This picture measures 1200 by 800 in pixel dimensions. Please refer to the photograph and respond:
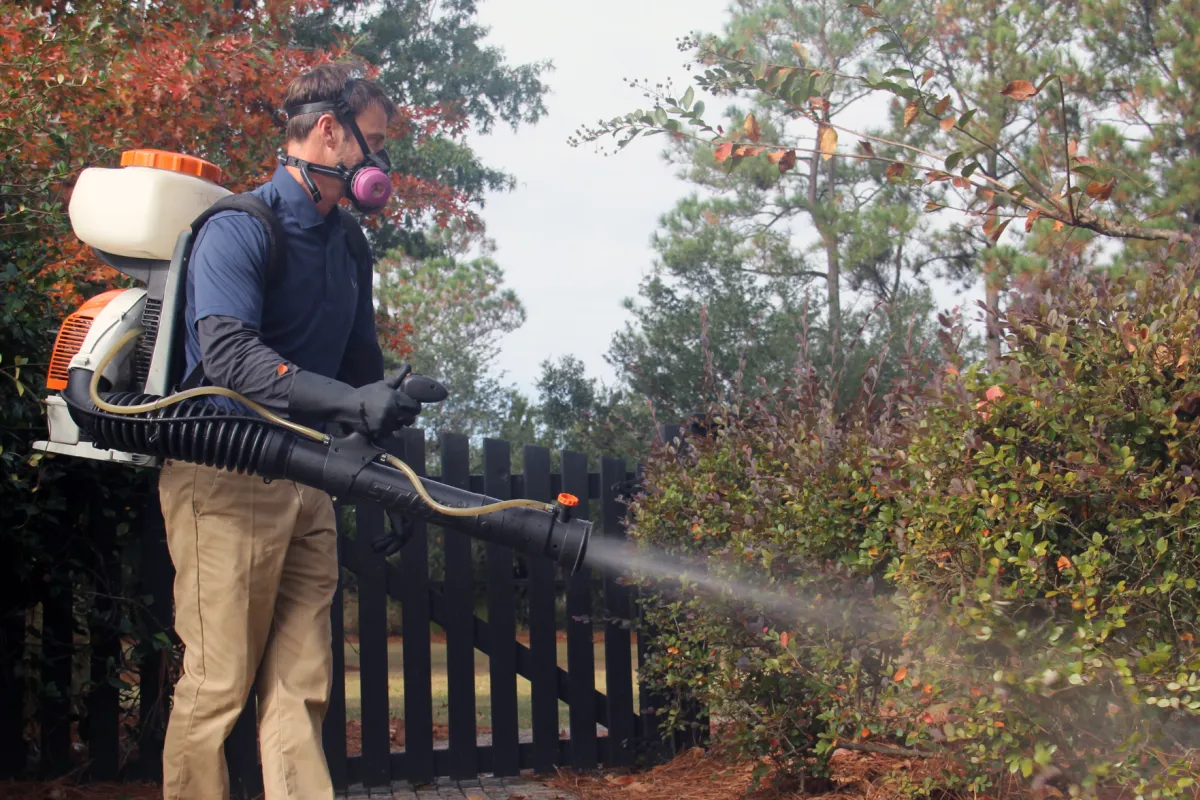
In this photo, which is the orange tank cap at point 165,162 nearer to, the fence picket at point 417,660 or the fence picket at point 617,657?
the fence picket at point 417,660

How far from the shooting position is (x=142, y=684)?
469cm

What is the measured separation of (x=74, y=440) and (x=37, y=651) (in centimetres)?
179

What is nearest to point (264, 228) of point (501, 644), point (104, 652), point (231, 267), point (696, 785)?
point (231, 267)

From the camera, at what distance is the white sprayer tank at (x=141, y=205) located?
10.00 ft

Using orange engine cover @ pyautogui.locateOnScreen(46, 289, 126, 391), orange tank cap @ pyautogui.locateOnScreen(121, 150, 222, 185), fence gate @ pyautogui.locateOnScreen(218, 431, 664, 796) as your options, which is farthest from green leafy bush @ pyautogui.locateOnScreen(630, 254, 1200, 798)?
orange engine cover @ pyautogui.locateOnScreen(46, 289, 126, 391)

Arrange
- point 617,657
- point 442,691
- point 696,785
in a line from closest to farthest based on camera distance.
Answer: point 696,785, point 617,657, point 442,691

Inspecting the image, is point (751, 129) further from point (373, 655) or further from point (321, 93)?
point (373, 655)

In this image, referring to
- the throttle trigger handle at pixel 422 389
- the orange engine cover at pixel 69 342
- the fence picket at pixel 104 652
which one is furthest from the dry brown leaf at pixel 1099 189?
the fence picket at pixel 104 652

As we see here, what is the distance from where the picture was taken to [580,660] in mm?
5262

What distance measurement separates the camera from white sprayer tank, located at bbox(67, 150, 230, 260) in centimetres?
305

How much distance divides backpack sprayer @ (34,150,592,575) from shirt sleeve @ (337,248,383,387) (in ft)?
1.67

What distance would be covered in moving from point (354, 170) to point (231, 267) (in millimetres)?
481

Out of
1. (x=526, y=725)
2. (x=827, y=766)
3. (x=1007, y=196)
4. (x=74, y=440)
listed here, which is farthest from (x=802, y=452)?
(x=526, y=725)

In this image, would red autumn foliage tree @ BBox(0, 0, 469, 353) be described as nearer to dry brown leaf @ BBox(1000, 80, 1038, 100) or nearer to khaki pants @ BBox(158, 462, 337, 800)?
khaki pants @ BBox(158, 462, 337, 800)
